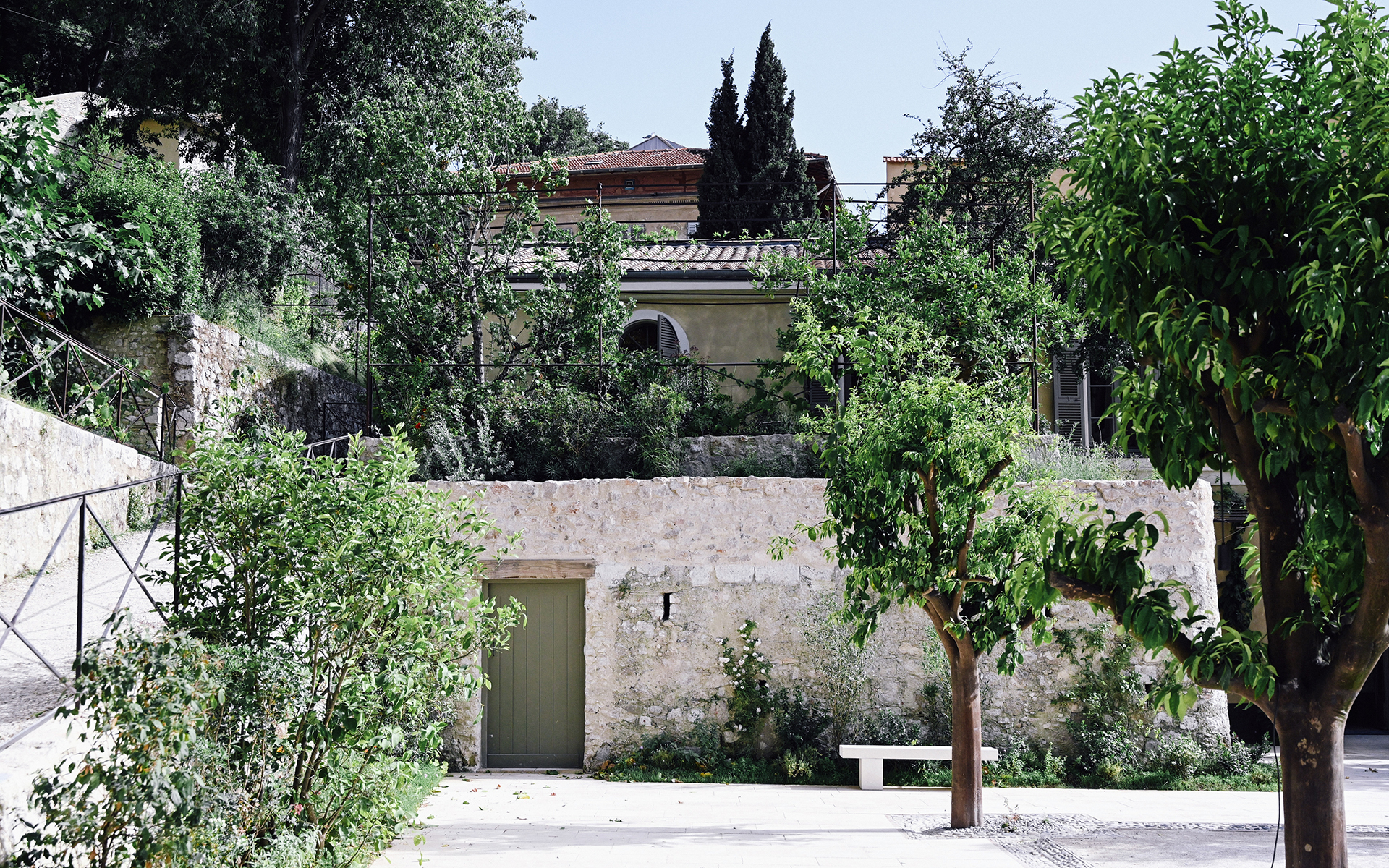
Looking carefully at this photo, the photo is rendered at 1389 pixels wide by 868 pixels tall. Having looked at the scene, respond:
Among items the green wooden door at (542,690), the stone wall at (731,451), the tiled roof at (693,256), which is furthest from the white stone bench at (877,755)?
the tiled roof at (693,256)

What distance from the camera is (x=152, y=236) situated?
406 inches

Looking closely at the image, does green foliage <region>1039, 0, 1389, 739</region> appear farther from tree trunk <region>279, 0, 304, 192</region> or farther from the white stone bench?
tree trunk <region>279, 0, 304, 192</region>

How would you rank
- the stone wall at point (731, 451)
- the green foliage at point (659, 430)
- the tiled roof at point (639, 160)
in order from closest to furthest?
the green foliage at point (659, 430), the stone wall at point (731, 451), the tiled roof at point (639, 160)

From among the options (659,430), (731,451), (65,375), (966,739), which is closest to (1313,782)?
(966,739)

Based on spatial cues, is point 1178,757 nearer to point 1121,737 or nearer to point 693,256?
point 1121,737

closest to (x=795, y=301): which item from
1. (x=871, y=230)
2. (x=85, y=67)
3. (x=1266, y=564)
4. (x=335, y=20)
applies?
(x=871, y=230)

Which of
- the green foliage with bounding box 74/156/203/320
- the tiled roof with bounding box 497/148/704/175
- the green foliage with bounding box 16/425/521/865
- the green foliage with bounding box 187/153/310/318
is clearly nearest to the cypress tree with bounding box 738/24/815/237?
the tiled roof with bounding box 497/148/704/175

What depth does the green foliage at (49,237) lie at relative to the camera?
313 inches

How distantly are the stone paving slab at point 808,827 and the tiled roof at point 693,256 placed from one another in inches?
249

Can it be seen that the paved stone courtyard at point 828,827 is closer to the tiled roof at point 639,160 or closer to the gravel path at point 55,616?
the gravel path at point 55,616

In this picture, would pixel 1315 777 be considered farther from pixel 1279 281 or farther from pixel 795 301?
pixel 795 301

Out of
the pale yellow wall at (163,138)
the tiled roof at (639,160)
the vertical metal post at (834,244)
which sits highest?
the tiled roof at (639,160)

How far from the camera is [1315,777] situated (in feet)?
10.9

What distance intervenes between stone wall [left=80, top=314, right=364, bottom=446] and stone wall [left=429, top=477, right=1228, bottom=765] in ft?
10.6
